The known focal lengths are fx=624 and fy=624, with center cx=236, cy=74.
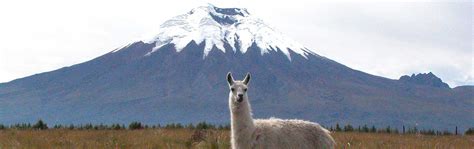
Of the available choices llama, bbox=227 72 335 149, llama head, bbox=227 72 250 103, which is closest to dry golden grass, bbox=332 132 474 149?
llama, bbox=227 72 335 149

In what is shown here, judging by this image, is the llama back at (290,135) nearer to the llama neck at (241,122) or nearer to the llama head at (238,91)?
the llama neck at (241,122)

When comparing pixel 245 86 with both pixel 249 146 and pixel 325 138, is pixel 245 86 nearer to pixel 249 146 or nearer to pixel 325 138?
pixel 249 146

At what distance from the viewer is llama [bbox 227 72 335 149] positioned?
549 inches

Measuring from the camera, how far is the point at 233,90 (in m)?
14.1

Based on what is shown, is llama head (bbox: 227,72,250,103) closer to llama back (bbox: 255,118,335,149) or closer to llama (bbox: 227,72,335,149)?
llama (bbox: 227,72,335,149)

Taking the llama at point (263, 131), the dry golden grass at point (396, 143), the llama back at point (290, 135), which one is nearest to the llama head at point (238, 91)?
the llama at point (263, 131)

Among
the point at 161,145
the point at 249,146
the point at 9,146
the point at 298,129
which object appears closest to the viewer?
the point at 249,146

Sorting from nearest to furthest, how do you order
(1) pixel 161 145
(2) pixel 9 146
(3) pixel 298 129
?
(3) pixel 298 129
(2) pixel 9 146
(1) pixel 161 145

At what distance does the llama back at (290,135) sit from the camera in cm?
1405

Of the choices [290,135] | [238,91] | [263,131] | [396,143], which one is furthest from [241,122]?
[396,143]

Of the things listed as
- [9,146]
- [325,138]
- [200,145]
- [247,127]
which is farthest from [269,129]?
[9,146]

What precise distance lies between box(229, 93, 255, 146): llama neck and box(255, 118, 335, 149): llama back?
0.68ft

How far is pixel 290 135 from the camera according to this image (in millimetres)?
14445

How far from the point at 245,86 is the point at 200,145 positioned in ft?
9.47
